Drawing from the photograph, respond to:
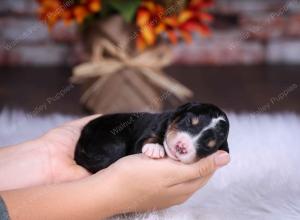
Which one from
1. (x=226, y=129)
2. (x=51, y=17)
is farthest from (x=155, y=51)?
(x=226, y=129)

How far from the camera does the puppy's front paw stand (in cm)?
106

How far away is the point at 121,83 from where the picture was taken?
6.51 ft

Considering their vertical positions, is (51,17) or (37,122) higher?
(51,17)

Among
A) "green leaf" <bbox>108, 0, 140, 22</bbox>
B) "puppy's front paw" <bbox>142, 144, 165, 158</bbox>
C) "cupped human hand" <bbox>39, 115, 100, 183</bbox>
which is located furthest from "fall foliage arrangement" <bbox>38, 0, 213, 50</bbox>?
"puppy's front paw" <bbox>142, 144, 165, 158</bbox>

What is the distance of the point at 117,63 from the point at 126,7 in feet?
0.68

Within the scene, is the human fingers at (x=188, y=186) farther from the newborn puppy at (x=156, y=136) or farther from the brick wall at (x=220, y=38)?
the brick wall at (x=220, y=38)

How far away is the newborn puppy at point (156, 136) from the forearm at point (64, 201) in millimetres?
108

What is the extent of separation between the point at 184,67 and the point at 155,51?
38.6 inches

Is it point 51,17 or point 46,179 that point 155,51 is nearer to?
point 51,17

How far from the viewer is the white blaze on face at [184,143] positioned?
1.01 metres

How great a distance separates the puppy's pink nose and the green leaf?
36.2 inches

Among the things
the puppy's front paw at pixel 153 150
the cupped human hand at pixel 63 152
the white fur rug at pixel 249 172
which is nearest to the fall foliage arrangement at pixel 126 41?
the white fur rug at pixel 249 172

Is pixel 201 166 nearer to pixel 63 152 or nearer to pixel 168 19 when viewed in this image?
pixel 63 152

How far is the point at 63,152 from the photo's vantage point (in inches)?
51.3
